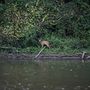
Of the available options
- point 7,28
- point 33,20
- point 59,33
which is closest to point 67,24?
point 59,33

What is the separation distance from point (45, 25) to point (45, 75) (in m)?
9.48

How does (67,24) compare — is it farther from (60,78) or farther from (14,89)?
(14,89)

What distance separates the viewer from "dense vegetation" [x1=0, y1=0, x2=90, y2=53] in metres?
23.0

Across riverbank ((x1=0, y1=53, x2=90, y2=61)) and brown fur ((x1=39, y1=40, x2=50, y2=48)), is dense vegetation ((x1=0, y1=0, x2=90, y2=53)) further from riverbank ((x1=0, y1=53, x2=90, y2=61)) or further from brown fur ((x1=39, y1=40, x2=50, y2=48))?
riverbank ((x1=0, y1=53, x2=90, y2=61))

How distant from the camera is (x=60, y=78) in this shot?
15.1 metres

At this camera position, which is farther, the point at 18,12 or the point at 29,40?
the point at 18,12

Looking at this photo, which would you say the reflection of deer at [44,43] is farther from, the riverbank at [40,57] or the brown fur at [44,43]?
the riverbank at [40,57]

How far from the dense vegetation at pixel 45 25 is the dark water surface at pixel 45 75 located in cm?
349

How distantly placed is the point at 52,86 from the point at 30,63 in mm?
5896

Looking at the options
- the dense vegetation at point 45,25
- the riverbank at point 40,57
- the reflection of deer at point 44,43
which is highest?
the dense vegetation at point 45,25

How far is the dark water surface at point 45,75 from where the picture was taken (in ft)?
44.1

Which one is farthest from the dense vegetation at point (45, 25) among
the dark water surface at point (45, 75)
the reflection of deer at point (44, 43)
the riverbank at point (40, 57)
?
the dark water surface at point (45, 75)

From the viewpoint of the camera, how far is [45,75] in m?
15.7

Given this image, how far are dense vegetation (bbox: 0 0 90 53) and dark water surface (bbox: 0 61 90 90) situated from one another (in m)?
3.49
